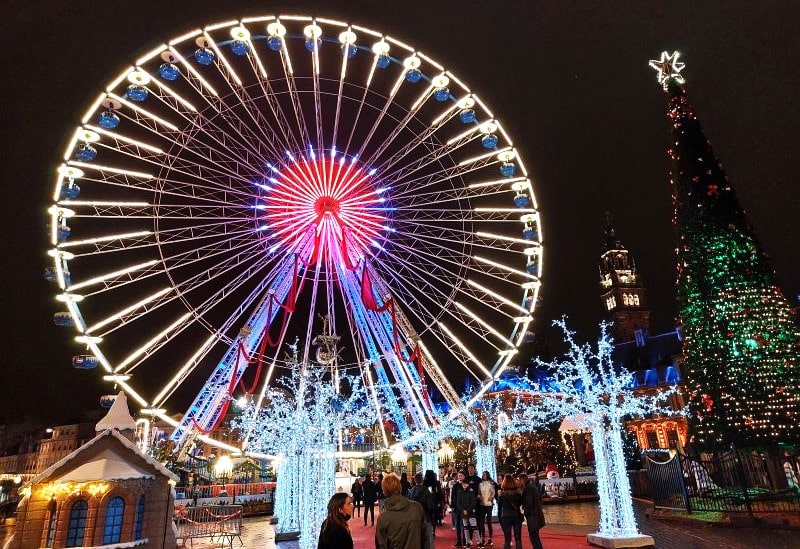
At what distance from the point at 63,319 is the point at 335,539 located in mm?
19039

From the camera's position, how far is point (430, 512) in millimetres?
11641

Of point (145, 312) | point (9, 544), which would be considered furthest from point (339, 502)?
point (145, 312)

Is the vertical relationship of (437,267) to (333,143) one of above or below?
below

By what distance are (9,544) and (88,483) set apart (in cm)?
188

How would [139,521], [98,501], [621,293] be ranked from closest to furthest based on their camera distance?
[98,501], [139,521], [621,293]

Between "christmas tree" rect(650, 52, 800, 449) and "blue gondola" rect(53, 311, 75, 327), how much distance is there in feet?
81.1

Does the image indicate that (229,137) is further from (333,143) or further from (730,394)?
(730,394)

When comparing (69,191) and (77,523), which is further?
(69,191)

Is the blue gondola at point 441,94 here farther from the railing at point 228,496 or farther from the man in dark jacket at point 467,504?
the railing at point 228,496

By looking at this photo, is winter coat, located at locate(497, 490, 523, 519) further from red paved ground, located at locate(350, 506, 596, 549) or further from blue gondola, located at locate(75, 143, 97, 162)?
blue gondola, located at locate(75, 143, 97, 162)

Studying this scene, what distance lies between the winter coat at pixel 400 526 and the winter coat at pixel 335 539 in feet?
0.98

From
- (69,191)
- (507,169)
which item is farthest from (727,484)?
(69,191)

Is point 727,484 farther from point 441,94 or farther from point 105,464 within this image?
point 105,464

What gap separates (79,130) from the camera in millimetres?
19875
